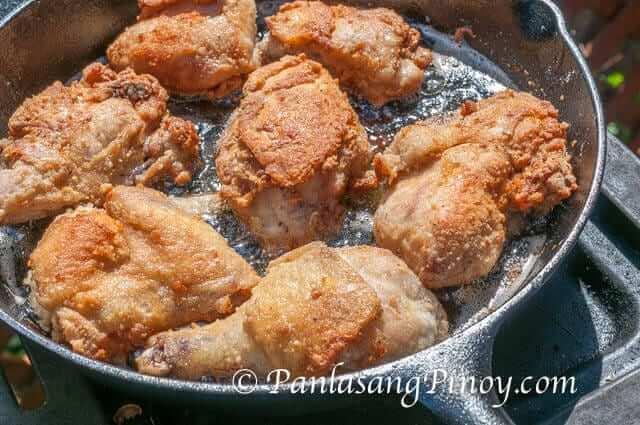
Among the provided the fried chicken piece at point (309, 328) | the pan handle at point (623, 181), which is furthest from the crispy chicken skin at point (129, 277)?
the pan handle at point (623, 181)

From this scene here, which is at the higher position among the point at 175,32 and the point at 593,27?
the point at 175,32

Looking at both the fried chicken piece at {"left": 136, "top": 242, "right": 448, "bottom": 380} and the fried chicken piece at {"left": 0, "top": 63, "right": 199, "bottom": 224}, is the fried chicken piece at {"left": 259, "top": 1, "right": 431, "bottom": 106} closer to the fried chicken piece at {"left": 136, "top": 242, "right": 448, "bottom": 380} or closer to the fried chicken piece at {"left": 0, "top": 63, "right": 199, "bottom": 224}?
the fried chicken piece at {"left": 0, "top": 63, "right": 199, "bottom": 224}

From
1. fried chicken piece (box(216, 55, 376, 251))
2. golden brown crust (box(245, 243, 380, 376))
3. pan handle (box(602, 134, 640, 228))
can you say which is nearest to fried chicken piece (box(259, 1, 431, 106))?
fried chicken piece (box(216, 55, 376, 251))

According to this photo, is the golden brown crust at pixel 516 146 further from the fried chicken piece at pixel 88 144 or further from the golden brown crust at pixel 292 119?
the fried chicken piece at pixel 88 144

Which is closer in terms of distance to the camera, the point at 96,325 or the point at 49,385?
the point at 96,325

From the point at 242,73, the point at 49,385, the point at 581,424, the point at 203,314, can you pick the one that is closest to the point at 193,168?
the point at 242,73

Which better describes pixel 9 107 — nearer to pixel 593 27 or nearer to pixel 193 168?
pixel 193 168

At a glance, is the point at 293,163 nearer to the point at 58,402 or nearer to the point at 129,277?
the point at 129,277
